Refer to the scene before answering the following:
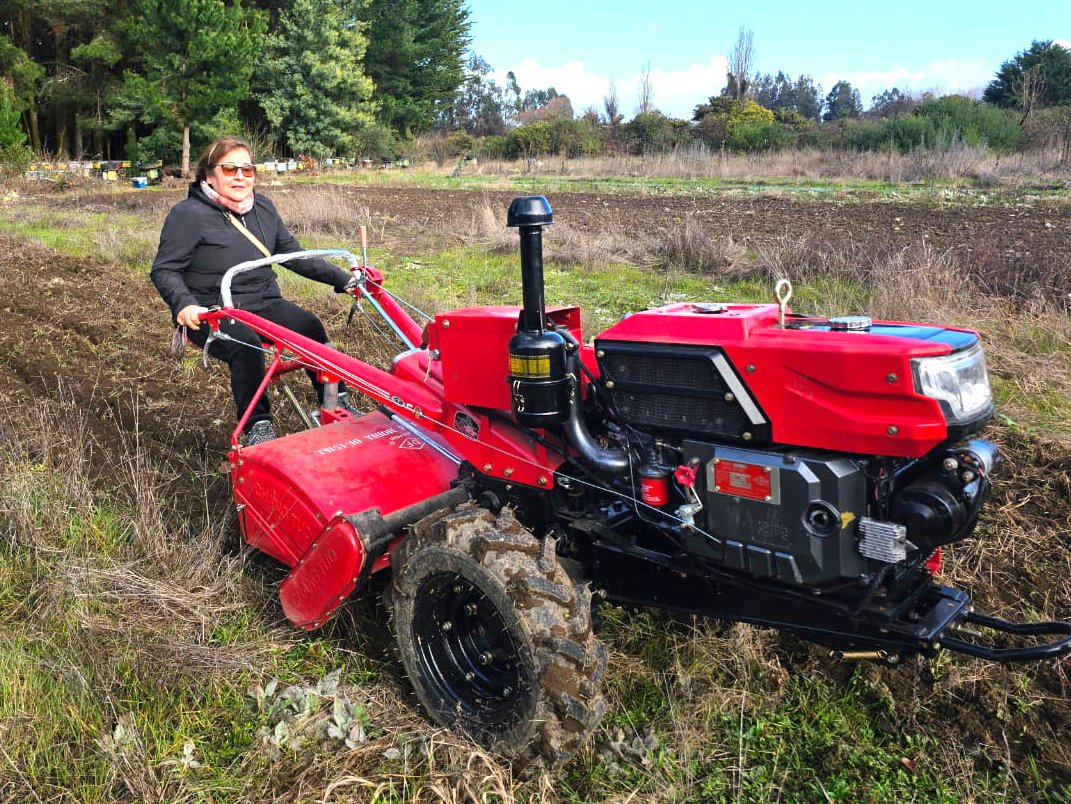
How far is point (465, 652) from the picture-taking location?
2740 millimetres

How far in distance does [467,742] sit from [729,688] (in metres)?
0.89

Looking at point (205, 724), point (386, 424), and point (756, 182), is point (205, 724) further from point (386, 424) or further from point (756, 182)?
point (756, 182)

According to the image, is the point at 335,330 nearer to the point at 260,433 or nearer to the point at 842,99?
the point at 260,433

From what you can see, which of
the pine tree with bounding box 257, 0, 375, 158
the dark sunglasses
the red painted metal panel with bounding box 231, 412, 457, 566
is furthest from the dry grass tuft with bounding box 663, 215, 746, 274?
the pine tree with bounding box 257, 0, 375, 158

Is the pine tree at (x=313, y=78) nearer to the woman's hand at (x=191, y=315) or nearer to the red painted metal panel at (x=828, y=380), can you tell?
the woman's hand at (x=191, y=315)

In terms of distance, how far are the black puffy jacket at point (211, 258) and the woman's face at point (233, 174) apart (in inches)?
3.3

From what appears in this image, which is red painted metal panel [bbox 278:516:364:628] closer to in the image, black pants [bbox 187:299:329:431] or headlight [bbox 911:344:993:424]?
black pants [bbox 187:299:329:431]

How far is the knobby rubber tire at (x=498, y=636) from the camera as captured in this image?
7.73 feet

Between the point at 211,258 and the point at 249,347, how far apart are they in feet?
1.51

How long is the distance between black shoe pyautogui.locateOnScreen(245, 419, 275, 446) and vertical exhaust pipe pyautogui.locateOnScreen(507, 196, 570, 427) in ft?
6.26

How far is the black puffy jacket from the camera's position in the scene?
3906 mm

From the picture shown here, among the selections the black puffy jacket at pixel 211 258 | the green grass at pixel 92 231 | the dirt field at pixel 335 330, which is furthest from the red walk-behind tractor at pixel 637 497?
the green grass at pixel 92 231

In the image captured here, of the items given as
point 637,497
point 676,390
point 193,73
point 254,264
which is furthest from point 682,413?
point 193,73

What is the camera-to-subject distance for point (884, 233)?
33.8 feet
